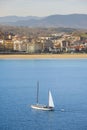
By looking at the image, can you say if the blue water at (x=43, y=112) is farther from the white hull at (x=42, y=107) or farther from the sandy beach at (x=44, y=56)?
the sandy beach at (x=44, y=56)

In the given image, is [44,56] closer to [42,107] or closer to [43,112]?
[42,107]

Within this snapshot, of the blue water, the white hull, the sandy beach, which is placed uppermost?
the white hull

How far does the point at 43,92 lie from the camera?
41.6 metres

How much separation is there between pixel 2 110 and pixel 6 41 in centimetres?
9759

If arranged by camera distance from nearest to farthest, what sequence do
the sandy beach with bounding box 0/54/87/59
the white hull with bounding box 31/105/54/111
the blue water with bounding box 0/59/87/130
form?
the blue water with bounding box 0/59/87/130 → the white hull with bounding box 31/105/54/111 → the sandy beach with bounding box 0/54/87/59

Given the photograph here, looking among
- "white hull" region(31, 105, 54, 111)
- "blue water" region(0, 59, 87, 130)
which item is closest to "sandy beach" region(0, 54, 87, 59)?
"blue water" region(0, 59, 87, 130)

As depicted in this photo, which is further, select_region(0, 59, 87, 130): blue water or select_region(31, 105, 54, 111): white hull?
select_region(31, 105, 54, 111): white hull

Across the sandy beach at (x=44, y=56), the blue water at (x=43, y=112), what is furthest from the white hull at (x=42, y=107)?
the sandy beach at (x=44, y=56)

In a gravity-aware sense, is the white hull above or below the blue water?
above

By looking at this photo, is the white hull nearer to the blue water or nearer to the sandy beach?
the blue water

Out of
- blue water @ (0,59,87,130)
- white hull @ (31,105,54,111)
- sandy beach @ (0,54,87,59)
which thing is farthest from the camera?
sandy beach @ (0,54,87,59)

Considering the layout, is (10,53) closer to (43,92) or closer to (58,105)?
(43,92)

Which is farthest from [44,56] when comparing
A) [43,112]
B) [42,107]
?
[43,112]

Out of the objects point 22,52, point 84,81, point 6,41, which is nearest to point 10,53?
point 22,52
